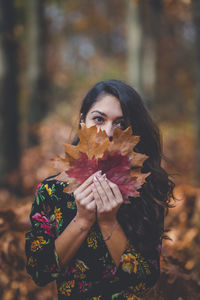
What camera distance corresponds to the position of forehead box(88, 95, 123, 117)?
1684 millimetres

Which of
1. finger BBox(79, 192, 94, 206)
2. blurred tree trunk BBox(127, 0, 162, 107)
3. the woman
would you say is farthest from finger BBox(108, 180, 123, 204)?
blurred tree trunk BBox(127, 0, 162, 107)

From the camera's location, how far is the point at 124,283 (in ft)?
4.91

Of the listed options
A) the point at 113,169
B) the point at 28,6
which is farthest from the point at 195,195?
the point at 28,6

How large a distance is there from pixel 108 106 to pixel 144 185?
541mm

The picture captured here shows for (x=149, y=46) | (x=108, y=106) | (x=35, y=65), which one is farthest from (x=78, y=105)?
(x=108, y=106)

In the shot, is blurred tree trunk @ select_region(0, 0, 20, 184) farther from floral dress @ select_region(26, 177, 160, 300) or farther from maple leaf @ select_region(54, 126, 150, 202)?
maple leaf @ select_region(54, 126, 150, 202)

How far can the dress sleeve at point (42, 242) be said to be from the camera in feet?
4.74

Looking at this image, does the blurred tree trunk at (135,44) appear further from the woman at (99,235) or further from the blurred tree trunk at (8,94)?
A: the woman at (99,235)

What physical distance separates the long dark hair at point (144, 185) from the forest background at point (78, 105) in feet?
0.52

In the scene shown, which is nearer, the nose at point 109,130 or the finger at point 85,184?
the finger at point 85,184

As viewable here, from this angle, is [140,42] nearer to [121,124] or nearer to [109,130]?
[121,124]

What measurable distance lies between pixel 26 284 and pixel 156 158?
1616 mm

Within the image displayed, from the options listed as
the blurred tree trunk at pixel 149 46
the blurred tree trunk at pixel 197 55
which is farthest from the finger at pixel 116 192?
the blurred tree trunk at pixel 149 46

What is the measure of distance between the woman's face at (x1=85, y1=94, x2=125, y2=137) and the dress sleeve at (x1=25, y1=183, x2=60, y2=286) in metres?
0.47
